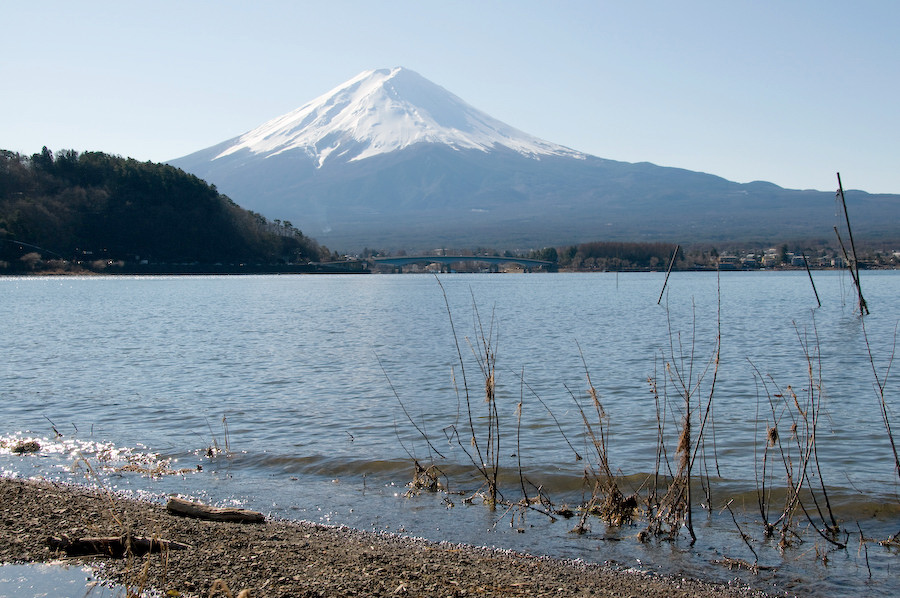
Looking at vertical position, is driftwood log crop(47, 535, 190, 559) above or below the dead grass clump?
above

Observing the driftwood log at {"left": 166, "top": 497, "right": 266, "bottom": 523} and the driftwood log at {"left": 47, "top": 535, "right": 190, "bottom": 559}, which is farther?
the driftwood log at {"left": 166, "top": 497, "right": 266, "bottom": 523}

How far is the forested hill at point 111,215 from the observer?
82.6 meters

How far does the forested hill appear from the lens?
82.6m

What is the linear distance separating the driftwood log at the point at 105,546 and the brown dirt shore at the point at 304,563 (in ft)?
0.23

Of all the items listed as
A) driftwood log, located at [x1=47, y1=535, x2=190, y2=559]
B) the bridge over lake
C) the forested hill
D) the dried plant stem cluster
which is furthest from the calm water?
the bridge over lake

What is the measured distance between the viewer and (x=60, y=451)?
9859 mm

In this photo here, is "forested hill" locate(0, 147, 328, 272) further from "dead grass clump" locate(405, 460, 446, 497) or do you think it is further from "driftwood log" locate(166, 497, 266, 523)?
"driftwood log" locate(166, 497, 266, 523)

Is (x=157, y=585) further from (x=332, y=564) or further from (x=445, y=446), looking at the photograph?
(x=445, y=446)

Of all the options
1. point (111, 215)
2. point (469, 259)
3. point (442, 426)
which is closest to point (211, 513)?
point (442, 426)

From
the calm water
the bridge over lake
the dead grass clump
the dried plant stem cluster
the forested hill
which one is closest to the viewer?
the dried plant stem cluster

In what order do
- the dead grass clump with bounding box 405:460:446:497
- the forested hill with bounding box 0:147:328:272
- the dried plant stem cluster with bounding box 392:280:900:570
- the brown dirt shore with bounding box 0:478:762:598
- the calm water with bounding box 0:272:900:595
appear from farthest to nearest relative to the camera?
the forested hill with bounding box 0:147:328:272 → the dead grass clump with bounding box 405:460:446:497 → the calm water with bounding box 0:272:900:595 → the dried plant stem cluster with bounding box 392:280:900:570 → the brown dirt shore with bounding box 0:478:762:598

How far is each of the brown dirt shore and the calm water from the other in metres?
0.49

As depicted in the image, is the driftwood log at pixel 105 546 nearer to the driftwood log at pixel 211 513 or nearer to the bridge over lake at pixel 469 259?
the driftwood log at pixel 211 513

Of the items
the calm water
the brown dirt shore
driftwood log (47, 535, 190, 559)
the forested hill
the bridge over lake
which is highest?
the forested hill
